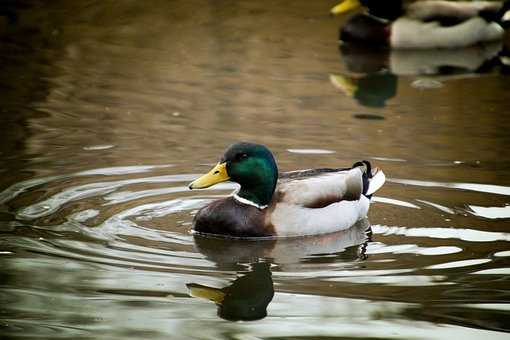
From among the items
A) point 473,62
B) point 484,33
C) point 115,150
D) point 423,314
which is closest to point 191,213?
point 115,150

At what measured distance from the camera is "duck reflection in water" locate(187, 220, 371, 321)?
294 inches

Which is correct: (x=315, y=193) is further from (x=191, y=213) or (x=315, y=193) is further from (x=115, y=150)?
(x=115, y=150)

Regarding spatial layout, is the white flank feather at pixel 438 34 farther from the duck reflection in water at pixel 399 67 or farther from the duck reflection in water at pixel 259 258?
the duck reflection in water at pixel 259 258

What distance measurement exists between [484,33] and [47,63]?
257 inches

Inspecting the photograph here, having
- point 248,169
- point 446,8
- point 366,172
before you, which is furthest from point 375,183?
point 446,8

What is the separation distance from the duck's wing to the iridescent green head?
0.50ft

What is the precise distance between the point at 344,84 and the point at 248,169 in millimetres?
5457

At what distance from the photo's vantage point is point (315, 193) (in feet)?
29.8

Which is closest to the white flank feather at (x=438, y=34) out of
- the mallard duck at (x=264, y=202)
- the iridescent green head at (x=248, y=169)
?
the mallard duck at (x=264, y=202)

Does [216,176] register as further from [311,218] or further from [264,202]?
[311,218]

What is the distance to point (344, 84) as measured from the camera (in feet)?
46.7

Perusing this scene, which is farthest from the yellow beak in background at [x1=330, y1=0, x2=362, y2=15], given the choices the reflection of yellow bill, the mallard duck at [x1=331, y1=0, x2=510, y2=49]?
the reflection of yellow bill

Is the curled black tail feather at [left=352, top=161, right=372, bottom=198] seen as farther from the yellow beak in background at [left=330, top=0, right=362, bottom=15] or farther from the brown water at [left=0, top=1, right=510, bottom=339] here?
the yellow beak in background at [left=330, top=0, right=362, bottom=15]

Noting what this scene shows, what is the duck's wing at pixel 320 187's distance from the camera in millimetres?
9047
